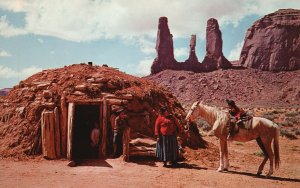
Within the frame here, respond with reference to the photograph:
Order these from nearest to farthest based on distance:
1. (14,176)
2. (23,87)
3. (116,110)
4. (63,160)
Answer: (14,176) < (63,160) < (116,110) < (23,87)

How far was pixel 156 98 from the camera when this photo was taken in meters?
12.9

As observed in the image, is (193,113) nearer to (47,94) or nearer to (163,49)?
(47,94)

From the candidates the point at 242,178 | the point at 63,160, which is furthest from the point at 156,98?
the point at 242,178

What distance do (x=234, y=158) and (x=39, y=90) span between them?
7671 mm

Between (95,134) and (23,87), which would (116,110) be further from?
(23,87)

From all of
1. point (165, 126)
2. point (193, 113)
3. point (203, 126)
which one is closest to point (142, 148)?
point (165, 126)

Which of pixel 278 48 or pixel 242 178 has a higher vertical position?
pixel 278 48

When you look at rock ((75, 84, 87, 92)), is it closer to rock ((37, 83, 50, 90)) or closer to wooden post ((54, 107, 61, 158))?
wooden post ((54, 107, 61, 158))

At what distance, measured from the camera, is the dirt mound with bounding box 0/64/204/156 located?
11.2 meters

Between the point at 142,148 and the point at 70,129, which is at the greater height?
the point at 70,129

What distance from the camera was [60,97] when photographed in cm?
1149

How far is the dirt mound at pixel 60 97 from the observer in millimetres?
11156

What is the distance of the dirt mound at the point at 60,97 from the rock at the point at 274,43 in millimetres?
69112

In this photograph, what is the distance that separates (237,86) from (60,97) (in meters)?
59.8
